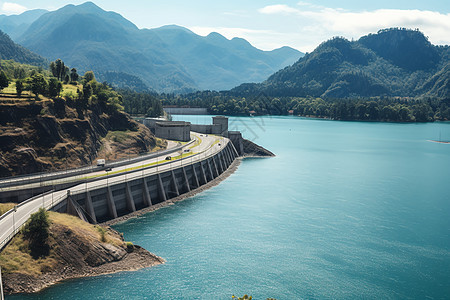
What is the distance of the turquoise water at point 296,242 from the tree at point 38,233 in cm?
500

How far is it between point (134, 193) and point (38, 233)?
2916 cm

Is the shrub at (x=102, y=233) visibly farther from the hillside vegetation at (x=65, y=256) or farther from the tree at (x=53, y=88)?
the tree at (x=53, y=88)

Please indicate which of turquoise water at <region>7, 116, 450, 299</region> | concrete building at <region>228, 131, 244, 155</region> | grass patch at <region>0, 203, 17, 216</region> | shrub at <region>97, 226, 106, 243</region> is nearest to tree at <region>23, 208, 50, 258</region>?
turquoise water at <region>7, 116, 450, 299</region>

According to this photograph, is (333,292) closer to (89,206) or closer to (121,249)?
(121,249)

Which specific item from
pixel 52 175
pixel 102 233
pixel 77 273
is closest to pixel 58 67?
pixel 52 175

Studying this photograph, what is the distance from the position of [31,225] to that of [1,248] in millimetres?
4339

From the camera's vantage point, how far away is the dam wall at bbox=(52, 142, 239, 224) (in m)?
64.9

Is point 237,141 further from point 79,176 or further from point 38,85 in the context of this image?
point 79,176

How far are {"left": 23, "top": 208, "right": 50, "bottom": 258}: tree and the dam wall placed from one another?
9.05 m

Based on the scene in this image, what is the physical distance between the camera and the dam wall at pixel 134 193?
64875mm

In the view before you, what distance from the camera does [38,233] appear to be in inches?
1896

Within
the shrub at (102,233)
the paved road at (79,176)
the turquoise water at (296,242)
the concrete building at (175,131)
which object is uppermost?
the concrete building at (175,131)

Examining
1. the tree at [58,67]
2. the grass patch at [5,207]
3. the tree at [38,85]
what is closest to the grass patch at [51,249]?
the grass patch at [5,207]

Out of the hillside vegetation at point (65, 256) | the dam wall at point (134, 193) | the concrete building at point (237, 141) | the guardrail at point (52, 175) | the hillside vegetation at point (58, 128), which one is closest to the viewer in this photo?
the hillside vegetation at point (65, 256)
